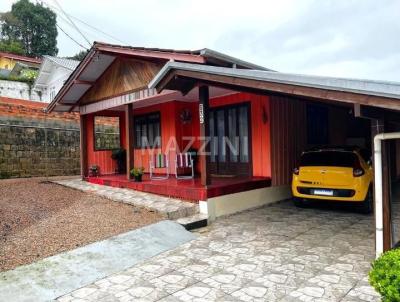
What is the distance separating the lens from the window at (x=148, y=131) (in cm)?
1243

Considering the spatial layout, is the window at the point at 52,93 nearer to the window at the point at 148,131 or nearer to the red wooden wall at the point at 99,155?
the red wooden wall at the point at 99,155

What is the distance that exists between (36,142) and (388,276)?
42.6ft

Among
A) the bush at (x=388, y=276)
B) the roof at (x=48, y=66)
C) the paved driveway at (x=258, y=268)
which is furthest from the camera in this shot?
the roof at (x=48, y=66)

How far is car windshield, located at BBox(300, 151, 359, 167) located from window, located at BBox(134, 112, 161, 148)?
5.67 m

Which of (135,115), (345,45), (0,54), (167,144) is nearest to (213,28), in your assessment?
(345,45)

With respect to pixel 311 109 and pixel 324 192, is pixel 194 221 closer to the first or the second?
pixel 324 192

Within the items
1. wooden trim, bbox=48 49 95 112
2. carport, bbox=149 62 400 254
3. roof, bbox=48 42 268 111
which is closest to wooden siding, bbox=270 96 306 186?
carport, bbox=149 62 400 254

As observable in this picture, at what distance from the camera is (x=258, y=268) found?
4871 mm

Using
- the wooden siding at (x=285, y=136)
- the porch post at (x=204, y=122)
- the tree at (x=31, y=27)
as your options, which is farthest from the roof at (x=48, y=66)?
the porch post at (x=204, y=122)

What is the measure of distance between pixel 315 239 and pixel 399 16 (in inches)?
707

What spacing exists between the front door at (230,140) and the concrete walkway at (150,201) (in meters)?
2.64

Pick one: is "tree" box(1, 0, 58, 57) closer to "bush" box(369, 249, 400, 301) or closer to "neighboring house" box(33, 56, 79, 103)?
"neighboring house" box(33, 56, 79, 103)

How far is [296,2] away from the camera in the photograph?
15602 mm

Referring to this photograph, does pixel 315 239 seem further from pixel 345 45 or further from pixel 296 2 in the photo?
pixel 345 45
